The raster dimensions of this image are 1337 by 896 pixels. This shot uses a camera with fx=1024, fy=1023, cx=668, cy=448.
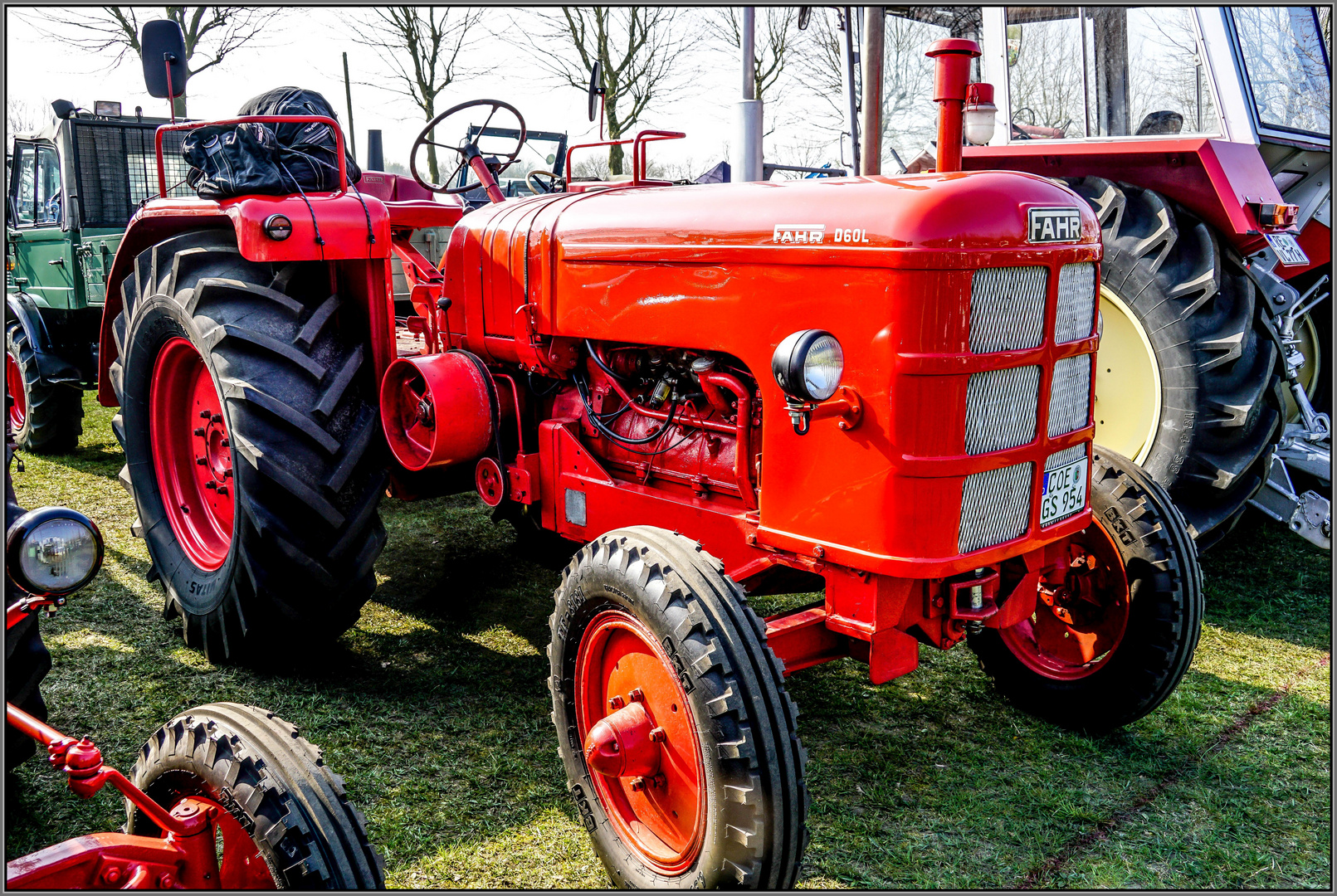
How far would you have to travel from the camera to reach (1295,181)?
516 cm

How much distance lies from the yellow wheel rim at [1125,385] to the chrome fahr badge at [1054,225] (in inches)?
78.6

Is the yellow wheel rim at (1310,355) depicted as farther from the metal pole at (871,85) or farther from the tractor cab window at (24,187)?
the tractor cab window at (24,187)

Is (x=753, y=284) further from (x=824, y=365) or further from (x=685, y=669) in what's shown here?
(x=685, y=669)

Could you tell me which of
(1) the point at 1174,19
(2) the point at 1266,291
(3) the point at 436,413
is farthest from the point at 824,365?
(1) the point at 1174,19

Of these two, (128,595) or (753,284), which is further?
(128,595)

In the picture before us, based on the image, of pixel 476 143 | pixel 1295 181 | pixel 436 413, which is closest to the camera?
pixel 436 413

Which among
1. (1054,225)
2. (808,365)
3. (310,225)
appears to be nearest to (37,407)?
(310,225)

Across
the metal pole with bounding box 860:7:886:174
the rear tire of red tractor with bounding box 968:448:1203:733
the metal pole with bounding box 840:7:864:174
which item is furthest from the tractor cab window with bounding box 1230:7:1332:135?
the rear tire of red tractor with bounding box 968:448:1203:733

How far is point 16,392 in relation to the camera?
705cm

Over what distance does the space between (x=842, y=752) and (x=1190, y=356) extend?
90.0 inches

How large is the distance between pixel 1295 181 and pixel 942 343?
408cm

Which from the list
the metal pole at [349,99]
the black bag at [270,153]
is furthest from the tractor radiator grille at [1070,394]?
the metal pole at [349,99]

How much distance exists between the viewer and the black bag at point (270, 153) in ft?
11.5

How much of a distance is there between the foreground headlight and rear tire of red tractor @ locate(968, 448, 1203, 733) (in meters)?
2.59
